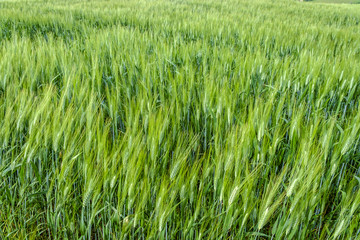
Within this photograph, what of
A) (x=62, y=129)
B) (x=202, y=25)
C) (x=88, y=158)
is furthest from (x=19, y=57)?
(x=202, y=25)

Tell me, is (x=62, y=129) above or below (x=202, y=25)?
below

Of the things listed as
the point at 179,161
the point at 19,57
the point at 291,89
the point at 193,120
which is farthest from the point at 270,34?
the point at 179,161

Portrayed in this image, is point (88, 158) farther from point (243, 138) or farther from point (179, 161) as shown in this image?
point (243, 138)

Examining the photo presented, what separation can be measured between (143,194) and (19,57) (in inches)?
42.9

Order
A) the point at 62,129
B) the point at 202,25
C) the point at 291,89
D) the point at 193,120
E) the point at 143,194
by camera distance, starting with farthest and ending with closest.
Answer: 1. the point at 202,25
2. the point at 291,89
3. the point at 193,120
4. the point at 62,129
5. the point at 143,194

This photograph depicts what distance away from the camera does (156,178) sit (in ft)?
1.89

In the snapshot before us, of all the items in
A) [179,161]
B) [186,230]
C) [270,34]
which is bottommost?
[186,230]

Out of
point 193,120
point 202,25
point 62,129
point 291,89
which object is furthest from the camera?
point 202,25

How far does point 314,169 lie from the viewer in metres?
0.53

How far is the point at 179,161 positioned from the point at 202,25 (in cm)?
231

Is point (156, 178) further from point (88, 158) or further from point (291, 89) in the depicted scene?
point (291, 89)

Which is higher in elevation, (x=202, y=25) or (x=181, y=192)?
(x=202, y=25)

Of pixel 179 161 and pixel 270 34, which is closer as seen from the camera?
pixel 179 161

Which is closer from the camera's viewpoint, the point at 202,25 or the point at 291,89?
the point at 291,89
